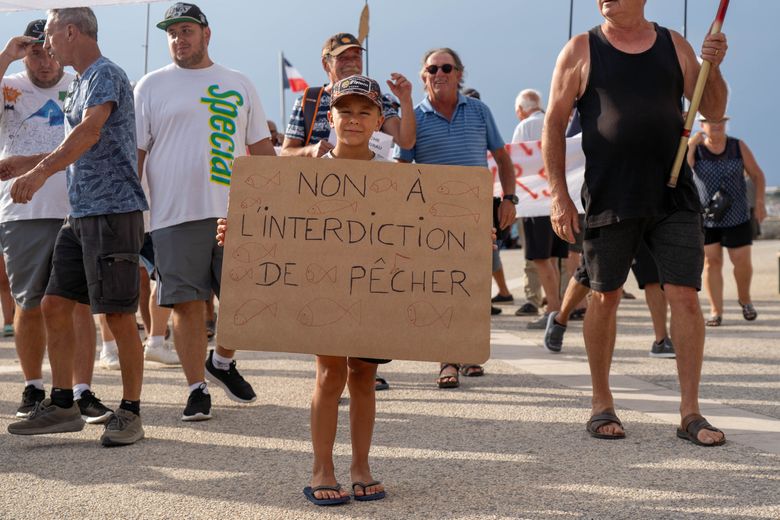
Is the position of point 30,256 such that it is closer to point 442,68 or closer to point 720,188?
point 442,68

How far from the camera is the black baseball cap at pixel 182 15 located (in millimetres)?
5992

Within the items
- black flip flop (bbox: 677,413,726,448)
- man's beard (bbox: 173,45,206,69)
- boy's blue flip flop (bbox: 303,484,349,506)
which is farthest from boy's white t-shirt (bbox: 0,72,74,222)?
black flip flop (bbox: 677,413,726,448)

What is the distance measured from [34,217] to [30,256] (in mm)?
212

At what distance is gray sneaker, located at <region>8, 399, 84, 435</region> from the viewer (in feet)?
17.6

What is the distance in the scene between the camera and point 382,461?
189 inches

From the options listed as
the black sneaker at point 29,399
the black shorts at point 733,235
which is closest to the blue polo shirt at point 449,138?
the black sneaker at point 29,399

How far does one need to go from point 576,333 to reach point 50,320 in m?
5.55

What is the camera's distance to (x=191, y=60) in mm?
6047

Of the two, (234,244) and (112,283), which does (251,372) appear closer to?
(112,283)

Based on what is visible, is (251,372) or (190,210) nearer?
(190,210)

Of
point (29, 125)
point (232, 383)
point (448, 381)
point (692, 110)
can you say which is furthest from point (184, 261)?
point (692, 110)

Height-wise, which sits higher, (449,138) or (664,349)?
(449,138)

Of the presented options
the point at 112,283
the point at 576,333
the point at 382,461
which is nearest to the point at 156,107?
the point at 112,283

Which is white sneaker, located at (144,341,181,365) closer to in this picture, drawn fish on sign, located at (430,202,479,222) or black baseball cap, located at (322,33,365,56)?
black baseball cap, located at (322,33,365,56)
